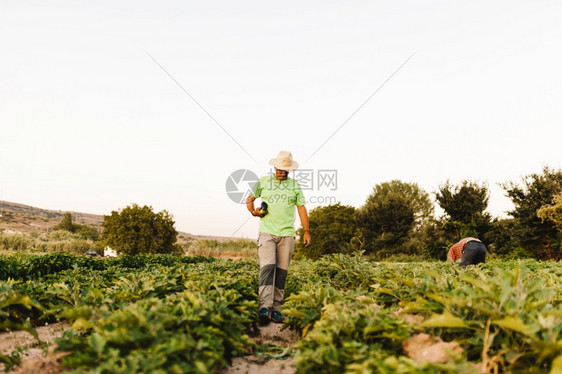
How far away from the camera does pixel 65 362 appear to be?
2.46m

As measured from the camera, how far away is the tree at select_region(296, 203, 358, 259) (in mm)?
32969

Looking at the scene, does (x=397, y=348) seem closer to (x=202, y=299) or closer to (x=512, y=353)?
(x=512, y=353)

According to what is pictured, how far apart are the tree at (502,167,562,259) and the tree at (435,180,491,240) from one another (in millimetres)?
2023

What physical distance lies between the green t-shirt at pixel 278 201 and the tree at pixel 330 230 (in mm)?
26146

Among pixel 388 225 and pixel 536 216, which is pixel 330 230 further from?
pixel 536 216

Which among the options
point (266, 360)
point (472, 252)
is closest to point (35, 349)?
point (266, 360)

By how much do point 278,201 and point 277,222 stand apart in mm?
295

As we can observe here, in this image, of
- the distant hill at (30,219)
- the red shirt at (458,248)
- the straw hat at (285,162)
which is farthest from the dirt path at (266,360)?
the distant hill at (30,219)

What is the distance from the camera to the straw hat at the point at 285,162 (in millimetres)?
5617

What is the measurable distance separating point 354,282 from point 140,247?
2533cm

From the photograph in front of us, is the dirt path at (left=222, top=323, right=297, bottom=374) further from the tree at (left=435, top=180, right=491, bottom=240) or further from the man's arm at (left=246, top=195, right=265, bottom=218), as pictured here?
the tree at (left=435, top=180, right=491, bottom=240)

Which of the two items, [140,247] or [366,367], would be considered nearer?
[366,367]

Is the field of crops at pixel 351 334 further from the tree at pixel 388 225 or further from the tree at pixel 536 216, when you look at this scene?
the tree at pixel 388 225

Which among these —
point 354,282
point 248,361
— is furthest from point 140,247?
point 248,361
